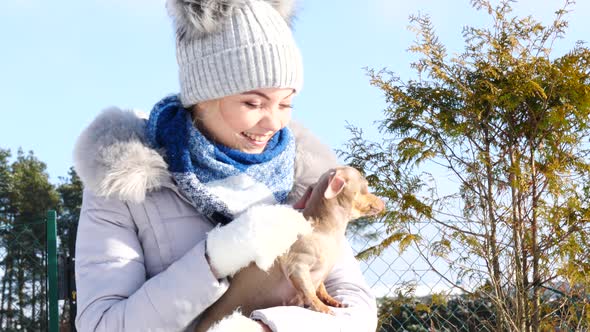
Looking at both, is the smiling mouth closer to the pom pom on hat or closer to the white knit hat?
the white knit hat

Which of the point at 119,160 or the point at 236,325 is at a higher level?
the point at 119,160

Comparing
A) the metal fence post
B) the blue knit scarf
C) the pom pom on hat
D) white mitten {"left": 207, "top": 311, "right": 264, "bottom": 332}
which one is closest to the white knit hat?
the pom pom on hat

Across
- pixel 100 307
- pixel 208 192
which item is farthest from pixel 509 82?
pixel 100 307

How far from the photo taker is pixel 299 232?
1997mm

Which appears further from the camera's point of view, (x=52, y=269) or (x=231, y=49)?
(x=52, y=269)

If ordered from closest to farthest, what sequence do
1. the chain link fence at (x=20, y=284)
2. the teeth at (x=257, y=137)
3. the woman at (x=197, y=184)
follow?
the woman at (x=197, y=184) → the teeth at (x=257, y=137) → the chain link fence at (x=20, y=284)

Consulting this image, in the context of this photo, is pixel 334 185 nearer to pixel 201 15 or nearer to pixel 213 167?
pixel 213 167

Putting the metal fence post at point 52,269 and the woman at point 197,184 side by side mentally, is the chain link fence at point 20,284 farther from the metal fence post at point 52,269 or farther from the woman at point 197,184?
the woman at point 197,184

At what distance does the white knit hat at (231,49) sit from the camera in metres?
2.05

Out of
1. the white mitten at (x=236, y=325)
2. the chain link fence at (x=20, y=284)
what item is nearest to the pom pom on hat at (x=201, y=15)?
the white mitten at (x=236, y=325)

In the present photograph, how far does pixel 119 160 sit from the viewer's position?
205 cm

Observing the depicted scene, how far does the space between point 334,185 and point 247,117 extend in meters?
0.33

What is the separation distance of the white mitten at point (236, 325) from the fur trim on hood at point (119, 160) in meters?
0.44

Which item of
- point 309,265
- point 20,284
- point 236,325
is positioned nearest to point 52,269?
point 20,284
